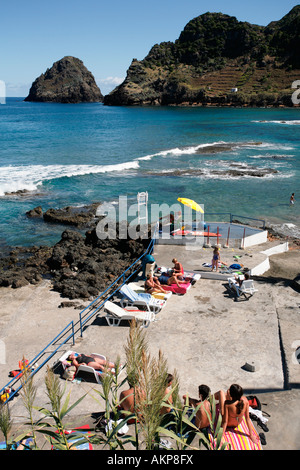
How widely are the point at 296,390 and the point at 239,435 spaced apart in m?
2.13

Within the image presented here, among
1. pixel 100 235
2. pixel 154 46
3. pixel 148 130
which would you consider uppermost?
pixel 154 46

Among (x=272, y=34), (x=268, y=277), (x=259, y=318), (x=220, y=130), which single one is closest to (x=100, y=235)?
(x=268, y=277)

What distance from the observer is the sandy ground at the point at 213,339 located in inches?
302

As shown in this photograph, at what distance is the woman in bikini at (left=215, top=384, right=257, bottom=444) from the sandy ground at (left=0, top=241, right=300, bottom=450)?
656 mm

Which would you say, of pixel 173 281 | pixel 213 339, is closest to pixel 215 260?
pixel 173 281

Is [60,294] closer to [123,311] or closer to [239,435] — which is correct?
[123,311]

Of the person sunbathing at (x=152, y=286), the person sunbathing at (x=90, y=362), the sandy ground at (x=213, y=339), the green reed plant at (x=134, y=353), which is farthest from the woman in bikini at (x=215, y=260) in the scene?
the green reed plant at (x=134, y=353)

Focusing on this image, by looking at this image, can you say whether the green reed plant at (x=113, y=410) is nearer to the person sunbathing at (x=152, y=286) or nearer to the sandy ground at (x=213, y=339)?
the sandy ground at (x=213, y=339)

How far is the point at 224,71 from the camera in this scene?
166 m

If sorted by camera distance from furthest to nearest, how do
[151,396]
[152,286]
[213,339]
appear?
[152,286] < [213,339] < [151,396]

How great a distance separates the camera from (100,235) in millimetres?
21281

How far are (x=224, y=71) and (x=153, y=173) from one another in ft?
475

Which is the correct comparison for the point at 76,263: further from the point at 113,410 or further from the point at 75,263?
the point at 113,410

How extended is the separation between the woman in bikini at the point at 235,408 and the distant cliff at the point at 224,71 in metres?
141
